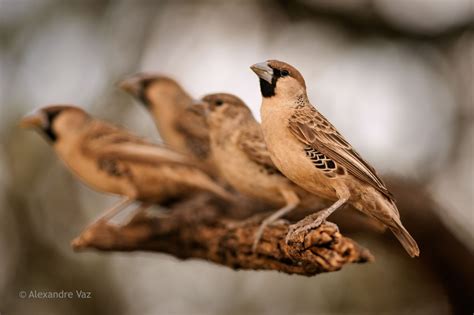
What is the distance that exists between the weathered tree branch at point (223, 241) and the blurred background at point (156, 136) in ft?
4.54

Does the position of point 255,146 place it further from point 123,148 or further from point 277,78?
point 123,148

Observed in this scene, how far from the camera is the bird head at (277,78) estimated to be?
9.58ft

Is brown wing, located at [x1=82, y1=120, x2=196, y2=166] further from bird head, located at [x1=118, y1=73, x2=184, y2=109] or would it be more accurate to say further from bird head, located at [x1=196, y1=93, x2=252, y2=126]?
bird head, located at [x1=196, y1=93, x2=252, y2=126]

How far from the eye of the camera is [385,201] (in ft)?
9.38

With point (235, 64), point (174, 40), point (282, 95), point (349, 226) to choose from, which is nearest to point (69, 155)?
point (235, 64)

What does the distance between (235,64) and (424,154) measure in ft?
11.4

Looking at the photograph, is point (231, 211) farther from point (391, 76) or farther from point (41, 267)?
point (41, 267)

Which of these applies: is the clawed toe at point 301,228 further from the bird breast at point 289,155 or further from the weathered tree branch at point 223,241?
the bird breast at point 289,155

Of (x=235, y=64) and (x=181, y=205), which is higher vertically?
(x=235, y=64)

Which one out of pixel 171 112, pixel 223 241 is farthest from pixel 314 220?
pixel 171 112

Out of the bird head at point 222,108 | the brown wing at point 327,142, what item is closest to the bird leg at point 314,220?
the brown wing at point 327,142

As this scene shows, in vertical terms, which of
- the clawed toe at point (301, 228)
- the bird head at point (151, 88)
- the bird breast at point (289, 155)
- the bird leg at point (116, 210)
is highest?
the bird breast at point (289, 155)

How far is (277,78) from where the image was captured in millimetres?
2941

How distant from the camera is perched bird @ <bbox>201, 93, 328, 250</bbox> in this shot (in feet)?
13.1
